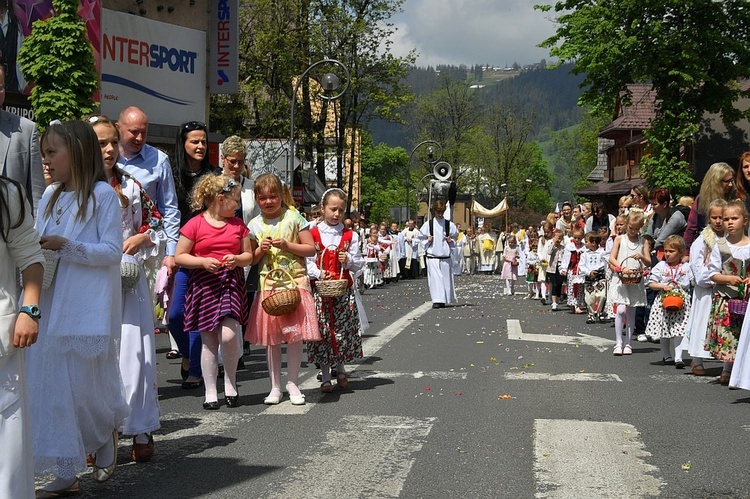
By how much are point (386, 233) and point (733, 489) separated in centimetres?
3635

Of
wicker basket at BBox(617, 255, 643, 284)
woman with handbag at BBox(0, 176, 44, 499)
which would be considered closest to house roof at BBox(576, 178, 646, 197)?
wicker basket at BBox(617, 255, 643, 284)

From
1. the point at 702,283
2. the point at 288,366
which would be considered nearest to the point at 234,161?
the point at 288,366

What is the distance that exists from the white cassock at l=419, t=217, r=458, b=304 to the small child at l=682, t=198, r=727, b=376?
1208 centimetres

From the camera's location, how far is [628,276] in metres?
13.8

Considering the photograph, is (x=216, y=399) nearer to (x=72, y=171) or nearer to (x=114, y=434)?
(x=114, y=434)

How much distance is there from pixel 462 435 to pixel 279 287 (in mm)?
2132

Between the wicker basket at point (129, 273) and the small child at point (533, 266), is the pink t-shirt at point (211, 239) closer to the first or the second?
the wicker basket at point (129, 273)

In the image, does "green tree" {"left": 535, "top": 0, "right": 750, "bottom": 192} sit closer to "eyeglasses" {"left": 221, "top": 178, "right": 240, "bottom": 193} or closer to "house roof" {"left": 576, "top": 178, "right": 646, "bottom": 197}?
"house roof" {"left": 576, "top": 178, "right": 646, "bottom": 197}

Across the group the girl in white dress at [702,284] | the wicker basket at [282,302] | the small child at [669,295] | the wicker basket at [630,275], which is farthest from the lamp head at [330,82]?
the wicker basket at [282,302]

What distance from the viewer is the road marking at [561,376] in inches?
414

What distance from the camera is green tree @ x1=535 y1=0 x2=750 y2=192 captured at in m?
42.3

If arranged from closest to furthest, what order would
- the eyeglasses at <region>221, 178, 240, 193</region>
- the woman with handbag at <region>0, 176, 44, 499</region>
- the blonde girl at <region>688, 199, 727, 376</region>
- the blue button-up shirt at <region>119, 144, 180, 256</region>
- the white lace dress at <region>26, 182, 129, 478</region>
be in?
the woman with handbag at <region>0, 176, 44, 499</region>, the white lace dress at <region>26, 182, 129, 478</region>, the blue button-up shirt at <region>119, 144, 180, 256</region>, the eyeglasses at <region>221, 178, 240, 193</region>, the blonde girl at <region>688, 199, 727, 376</region>

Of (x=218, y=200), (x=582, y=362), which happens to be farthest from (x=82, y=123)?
(x=582, y=362)

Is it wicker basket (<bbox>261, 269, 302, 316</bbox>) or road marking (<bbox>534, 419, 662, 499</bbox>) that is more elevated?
wicker basket (<bbox>261, 269, 302, 316</bbox>)
